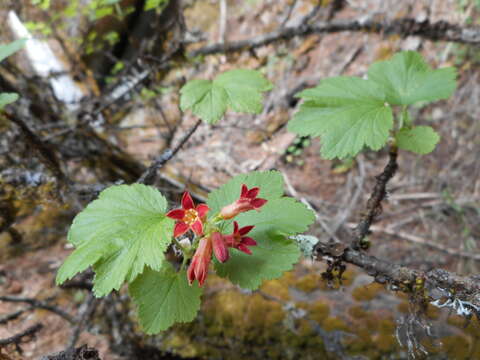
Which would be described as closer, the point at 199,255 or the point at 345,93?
the point at 199,255

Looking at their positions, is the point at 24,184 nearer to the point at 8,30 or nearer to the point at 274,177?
the point at 274,177

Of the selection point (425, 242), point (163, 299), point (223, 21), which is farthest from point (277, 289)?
point (223, 21)

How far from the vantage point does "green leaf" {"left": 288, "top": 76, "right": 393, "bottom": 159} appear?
1480 mm

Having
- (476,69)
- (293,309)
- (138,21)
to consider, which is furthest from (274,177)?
(138,21)

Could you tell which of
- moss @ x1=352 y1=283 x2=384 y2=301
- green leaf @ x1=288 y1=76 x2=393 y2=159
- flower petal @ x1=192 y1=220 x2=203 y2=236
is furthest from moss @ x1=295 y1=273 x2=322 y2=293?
flower petal @ x1=192 y1=220 x2=203 y2=236

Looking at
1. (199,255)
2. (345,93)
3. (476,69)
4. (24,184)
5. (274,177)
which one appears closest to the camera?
(199,255)

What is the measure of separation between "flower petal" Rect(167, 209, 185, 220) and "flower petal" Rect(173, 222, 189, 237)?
0.02 m

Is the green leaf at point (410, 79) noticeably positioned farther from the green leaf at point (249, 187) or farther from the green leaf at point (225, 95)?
the green leaf at point (249, 187)

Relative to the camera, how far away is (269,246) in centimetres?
114

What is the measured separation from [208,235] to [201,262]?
9 centimetres

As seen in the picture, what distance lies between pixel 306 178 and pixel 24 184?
282 centimetres

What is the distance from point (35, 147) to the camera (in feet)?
5.49

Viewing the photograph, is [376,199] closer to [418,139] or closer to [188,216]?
[418,139]

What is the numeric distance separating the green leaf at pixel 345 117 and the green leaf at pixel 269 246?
18.1 inches
